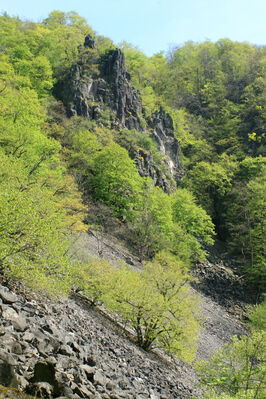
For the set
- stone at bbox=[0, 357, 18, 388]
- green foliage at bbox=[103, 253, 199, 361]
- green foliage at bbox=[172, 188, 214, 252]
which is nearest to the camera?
stone at bbox=[0, 357, 18, 388]

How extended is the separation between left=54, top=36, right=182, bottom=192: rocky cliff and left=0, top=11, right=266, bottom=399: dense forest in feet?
2.04

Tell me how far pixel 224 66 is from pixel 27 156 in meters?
77.7

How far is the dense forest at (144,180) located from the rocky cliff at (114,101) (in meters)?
0.62

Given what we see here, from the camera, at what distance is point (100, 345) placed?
11.8m

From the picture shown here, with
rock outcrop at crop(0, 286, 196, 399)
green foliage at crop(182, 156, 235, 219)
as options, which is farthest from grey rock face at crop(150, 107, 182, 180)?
rock outcrop at crop(0, 286, 196, 399)

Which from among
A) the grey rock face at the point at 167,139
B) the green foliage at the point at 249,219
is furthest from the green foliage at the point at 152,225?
the grey rock face at the point at 167,139

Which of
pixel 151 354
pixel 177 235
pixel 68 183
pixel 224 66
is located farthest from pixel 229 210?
pixel 224 66

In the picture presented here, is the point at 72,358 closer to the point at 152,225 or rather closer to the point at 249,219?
the point at 152,225

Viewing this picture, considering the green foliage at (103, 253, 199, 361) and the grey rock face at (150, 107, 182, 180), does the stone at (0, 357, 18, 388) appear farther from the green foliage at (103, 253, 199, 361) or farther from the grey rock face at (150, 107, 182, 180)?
the grey rock face at (150, 107, 182, 180)

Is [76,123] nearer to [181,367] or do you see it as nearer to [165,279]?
[165,279]

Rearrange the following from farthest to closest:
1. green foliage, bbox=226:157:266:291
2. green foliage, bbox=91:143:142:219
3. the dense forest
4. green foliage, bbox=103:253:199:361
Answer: green foliage, bbox=226:157:266:291, green foliage, bbox=91:143:142:219, green foliage, bbox=103:253:199:361, the dense forest

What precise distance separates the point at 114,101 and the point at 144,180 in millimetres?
18086

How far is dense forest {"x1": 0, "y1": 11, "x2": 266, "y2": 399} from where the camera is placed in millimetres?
12094

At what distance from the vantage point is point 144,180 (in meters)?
41.7
